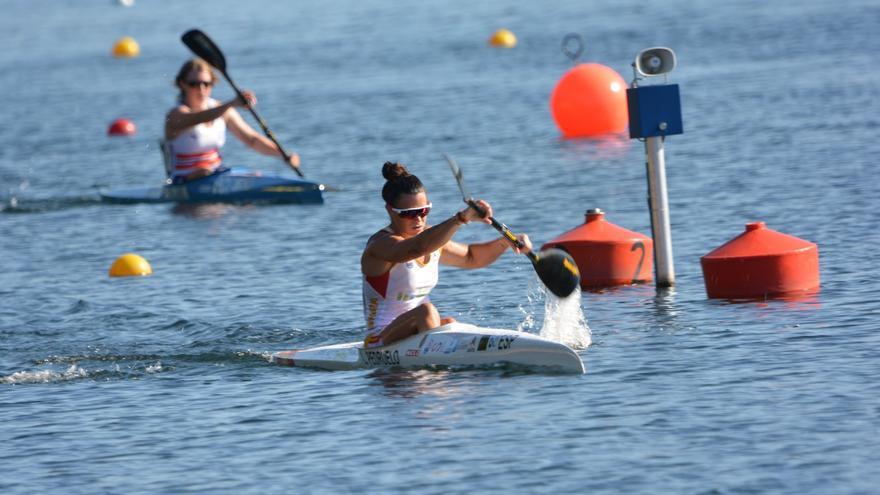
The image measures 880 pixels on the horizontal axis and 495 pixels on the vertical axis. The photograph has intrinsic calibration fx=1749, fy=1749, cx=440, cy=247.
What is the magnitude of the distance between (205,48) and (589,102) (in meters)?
5.96

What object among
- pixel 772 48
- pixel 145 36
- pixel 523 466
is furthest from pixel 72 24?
pixel 523 466

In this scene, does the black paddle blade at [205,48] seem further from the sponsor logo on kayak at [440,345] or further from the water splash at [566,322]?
the sponsor logo on kayak at [440,345]

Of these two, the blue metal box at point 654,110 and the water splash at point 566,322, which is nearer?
the water splash at point 566,322

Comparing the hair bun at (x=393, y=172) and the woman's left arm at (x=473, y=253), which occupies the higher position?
the hair bun at (x=393, y=172)

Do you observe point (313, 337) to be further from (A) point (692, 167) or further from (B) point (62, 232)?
(A) point (692, 167)

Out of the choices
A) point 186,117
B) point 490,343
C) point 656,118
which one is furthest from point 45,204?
point 490,343

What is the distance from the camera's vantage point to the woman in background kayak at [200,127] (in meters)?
18.3

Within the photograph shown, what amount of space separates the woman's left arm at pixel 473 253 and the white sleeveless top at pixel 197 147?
8.88 metres

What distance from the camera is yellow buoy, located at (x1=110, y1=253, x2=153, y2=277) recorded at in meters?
15.6

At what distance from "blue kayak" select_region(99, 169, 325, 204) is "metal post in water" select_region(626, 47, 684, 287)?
7.11 metres

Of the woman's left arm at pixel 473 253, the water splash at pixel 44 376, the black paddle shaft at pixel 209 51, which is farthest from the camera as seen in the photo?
the black paddle shaft at pixel 209 51

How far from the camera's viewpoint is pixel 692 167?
19.7 metres

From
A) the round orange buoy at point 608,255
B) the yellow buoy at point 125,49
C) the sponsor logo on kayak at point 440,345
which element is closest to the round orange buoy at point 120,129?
the yellow buoy at point 125,49

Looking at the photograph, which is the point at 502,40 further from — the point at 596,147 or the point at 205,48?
the point at 205,48
